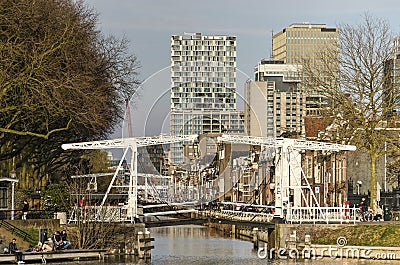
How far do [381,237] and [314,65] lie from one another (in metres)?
22.4

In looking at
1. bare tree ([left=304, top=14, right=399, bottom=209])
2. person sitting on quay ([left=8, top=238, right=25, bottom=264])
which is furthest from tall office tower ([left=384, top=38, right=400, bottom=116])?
person sitting on quay ([left=8, top=238, right=25, bottom=264])

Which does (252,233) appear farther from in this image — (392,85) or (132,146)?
(132,146)

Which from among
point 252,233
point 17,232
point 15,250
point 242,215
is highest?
point 242,215

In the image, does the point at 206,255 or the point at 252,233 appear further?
the point at 252,233

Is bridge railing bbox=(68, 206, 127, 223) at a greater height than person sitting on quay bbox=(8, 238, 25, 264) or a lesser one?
greater

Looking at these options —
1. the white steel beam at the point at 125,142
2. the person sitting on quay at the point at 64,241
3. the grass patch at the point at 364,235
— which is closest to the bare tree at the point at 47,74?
the white steel beam at the point at 125,142

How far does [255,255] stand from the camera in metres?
66.9

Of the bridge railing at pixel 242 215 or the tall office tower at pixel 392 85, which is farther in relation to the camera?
the tall office tower at pixel 392 85

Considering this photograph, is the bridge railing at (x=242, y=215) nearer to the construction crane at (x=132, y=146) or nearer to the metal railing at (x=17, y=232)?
the construction crane at (x=132, y=146)

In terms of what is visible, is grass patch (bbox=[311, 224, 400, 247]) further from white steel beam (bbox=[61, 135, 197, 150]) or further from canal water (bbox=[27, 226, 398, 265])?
white steel beam (bbox=[61, 135, 197, 150])

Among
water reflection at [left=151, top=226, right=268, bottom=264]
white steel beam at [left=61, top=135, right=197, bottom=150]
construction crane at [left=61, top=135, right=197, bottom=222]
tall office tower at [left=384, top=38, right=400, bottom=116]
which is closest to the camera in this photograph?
water reflection at [left=151, top=226, right=268, bottom=264]

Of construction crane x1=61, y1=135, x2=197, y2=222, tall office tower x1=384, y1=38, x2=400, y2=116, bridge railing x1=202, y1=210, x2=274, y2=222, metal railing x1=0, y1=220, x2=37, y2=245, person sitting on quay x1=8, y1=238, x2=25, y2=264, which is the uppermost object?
tall office tower x1=384, y1=38, x2=400, y2=116

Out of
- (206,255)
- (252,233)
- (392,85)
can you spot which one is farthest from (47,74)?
(252,233)

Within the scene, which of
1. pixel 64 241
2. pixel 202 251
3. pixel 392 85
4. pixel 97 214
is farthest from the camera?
pixel 392 85
